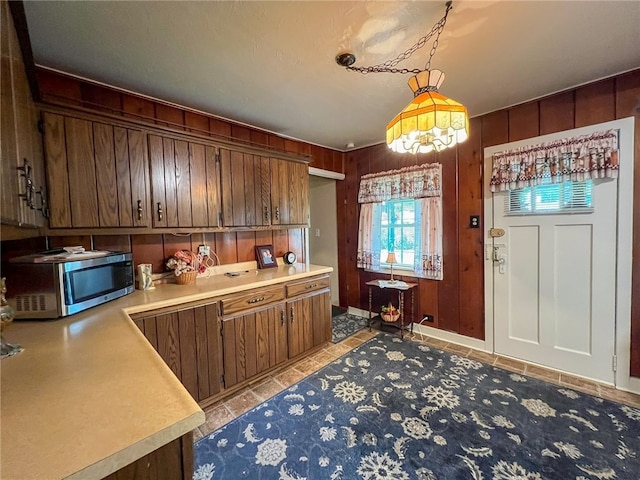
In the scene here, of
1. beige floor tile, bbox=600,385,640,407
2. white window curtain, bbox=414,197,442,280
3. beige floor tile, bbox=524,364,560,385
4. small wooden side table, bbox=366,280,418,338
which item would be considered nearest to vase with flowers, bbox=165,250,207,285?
small wooden side table, bbox=366,280,418,338

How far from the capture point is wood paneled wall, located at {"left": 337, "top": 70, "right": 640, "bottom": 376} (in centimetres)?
210

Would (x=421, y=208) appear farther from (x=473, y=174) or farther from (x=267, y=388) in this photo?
(x=267, y=388)

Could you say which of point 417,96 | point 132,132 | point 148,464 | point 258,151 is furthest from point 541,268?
point 132,132

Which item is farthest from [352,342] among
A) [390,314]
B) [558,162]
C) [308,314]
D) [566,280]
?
[558,162]

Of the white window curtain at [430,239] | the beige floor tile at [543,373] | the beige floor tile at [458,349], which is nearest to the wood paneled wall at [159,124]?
the white window curtain at [430,239]

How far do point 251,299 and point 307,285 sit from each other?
0.65 metres

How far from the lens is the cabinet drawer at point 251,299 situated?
2111mm

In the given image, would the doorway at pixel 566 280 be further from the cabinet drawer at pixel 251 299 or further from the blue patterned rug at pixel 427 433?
the cabinet drawer at pixel 251 299

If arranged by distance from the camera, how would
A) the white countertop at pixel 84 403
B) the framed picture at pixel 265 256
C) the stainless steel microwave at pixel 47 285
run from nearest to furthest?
the white countertop at pixel 84 403 < the stainless steel microwave at pixel 47 285 < the framed picture at pixel 265 256

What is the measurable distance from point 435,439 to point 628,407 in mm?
1498

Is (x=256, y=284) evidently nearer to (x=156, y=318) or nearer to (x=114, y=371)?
(x=156, y=318)

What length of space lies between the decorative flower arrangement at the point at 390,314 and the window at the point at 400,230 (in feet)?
1.84

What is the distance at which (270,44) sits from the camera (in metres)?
1.66

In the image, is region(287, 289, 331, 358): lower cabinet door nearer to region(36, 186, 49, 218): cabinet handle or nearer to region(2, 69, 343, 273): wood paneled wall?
region(2, 69, 343, 273): wood paneled wall
